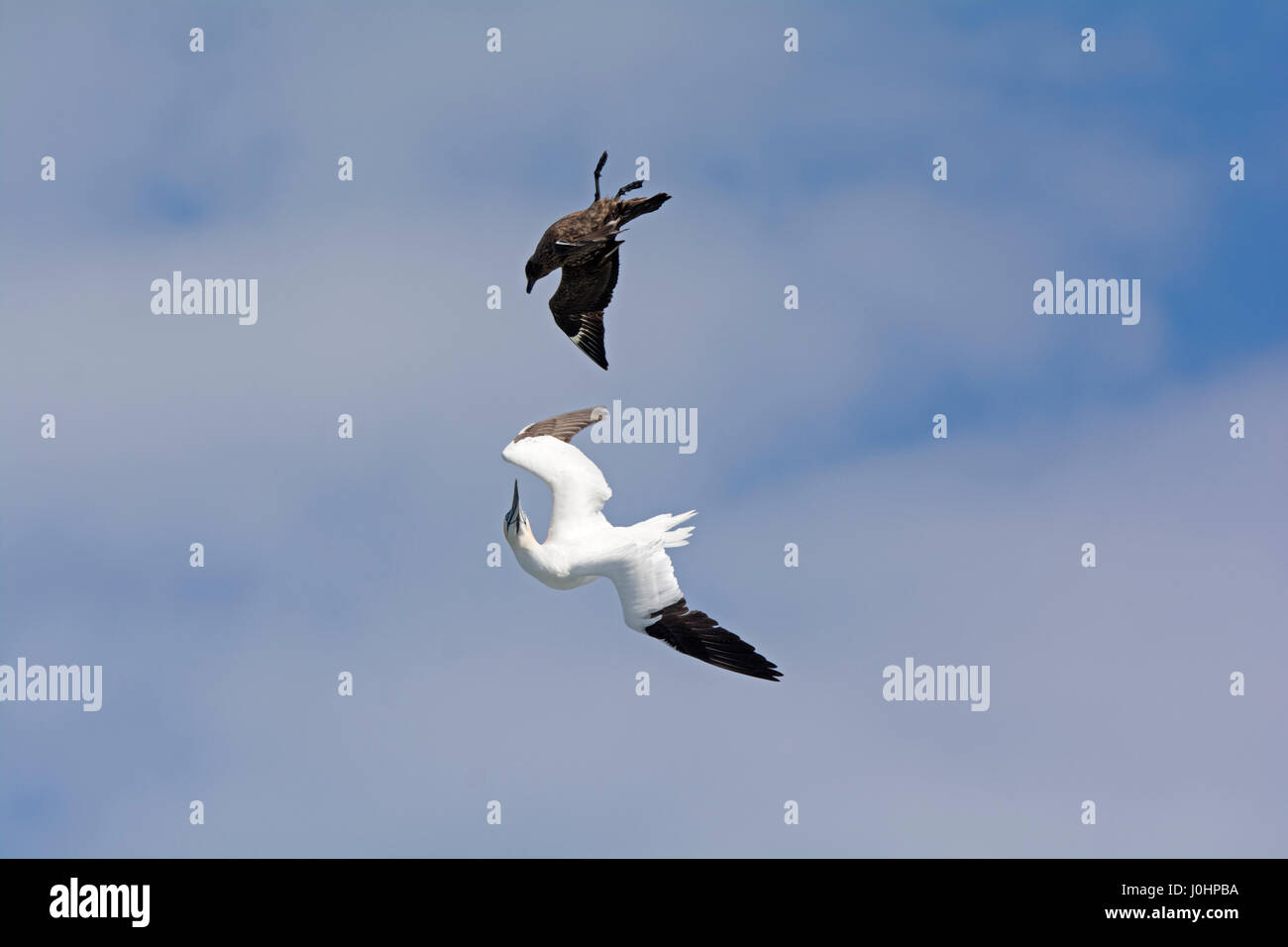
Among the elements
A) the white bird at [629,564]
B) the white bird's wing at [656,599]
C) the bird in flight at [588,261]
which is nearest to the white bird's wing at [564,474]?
the white bird at [629,564]

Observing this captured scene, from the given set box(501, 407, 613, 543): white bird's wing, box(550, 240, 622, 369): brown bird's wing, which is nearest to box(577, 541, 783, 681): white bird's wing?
box(501, 407, 613, 543): white bird's wing

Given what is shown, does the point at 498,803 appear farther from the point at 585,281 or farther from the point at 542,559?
the point at 585,281

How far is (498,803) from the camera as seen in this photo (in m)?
28.5

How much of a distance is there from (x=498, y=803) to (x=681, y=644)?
5892 mm

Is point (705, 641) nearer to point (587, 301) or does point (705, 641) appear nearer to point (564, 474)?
point (564, 474)

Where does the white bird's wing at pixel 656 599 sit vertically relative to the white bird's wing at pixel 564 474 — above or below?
below

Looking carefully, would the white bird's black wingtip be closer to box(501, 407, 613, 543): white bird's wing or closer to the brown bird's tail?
box(501, 407, 613, 543): white bird's wing

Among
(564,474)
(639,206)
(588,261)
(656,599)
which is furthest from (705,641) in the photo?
(588,261)

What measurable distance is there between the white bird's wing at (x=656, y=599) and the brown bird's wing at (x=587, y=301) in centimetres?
695

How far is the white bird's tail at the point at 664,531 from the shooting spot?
24.7 meters

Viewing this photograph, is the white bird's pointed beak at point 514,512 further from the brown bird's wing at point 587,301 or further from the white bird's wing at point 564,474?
the brown bird's wing at point 587,301

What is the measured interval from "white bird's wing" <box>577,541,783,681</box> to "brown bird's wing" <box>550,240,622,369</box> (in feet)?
22.8

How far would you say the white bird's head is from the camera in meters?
25.0
